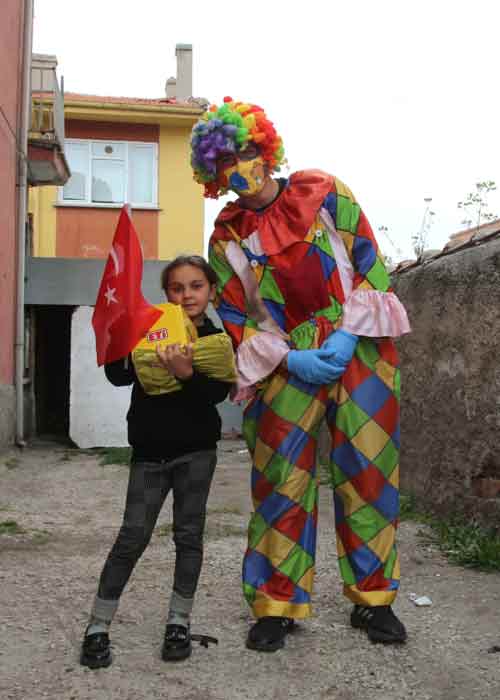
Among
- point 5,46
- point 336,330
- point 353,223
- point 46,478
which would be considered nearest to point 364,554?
point 336,330

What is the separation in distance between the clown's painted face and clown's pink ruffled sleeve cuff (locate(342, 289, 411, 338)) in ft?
1.81

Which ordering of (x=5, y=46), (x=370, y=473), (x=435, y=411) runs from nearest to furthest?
(x=370, y=473), (x=435, y=411), (x=5, y=46)

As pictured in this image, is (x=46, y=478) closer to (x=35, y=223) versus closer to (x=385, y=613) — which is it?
(x=385, y=613)

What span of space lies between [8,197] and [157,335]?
735 centimetres

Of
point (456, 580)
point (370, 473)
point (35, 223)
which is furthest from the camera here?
point (35, 223)

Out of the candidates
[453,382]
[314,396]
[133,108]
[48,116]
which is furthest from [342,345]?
[133,108]

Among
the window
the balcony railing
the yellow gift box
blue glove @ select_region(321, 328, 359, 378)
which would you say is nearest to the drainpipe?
the balcony railing

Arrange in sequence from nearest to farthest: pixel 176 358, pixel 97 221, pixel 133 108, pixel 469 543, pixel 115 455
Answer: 1. pixel 176 358
2. pixel 469 543
3. pixel 115 455
4. pixel 133 108
5. pixel 97 221

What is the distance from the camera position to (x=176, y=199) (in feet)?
49.9

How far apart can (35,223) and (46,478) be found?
851 centimetres

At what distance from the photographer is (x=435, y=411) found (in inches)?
186

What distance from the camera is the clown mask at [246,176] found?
9.12 feet

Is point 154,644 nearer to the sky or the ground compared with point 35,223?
nearer to the ground

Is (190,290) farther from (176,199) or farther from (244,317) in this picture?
(176,199)
